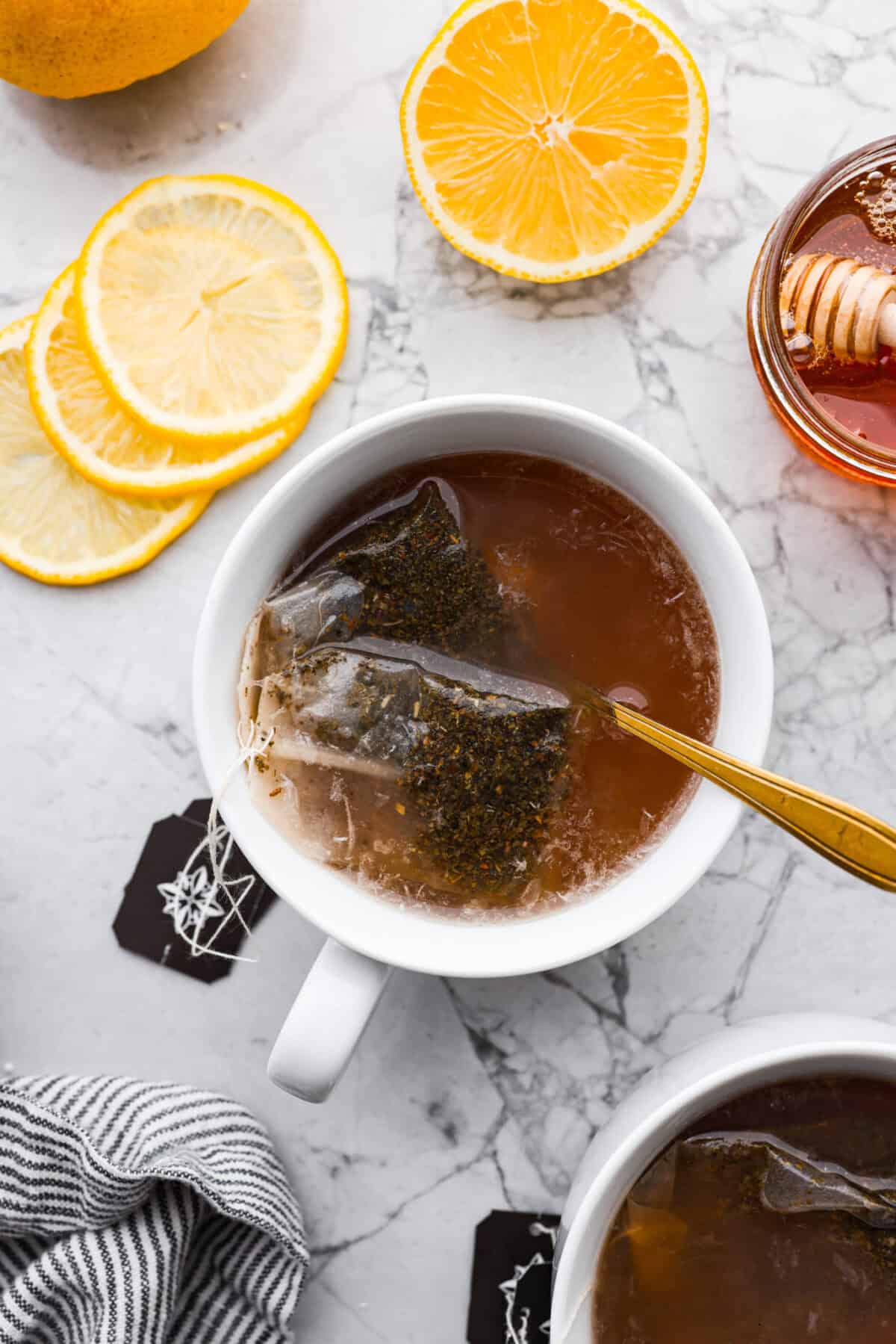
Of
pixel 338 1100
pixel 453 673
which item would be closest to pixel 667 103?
pixel 453 673

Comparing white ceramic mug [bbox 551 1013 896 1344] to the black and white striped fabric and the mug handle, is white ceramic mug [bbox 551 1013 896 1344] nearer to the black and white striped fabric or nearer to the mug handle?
the mug handle

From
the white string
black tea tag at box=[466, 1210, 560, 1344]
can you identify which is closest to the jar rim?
the white string

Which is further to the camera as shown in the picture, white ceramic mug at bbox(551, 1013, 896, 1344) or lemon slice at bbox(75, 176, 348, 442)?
lemon slice at bbox(75, 176, 348, 442)

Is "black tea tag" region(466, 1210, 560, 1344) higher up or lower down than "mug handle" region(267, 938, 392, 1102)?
lower down

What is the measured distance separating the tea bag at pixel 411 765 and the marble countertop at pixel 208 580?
9.6 inches

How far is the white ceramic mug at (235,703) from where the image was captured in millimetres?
1038

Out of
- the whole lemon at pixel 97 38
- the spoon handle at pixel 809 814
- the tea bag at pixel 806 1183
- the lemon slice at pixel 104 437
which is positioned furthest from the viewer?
the lemon slice at pixel 104 437

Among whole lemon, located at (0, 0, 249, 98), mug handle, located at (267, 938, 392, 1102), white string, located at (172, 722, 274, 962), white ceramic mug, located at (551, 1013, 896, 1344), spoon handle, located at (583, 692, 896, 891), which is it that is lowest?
white ceramic mug, located at (551, 1013, 896, 1344)

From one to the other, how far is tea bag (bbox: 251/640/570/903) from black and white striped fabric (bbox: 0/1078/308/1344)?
0.40 metres

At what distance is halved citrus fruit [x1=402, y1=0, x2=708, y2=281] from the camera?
1261mm

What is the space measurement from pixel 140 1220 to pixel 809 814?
878 millimetres

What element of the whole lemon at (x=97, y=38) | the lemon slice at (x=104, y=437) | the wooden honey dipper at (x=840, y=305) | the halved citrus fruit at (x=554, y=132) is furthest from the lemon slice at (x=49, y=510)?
the wooden honey dipper at (x=840, y=305)

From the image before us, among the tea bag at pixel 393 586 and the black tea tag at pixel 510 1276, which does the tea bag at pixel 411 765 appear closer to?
the tea bag at pixel 393 586

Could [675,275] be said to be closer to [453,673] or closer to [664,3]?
[664,3]
